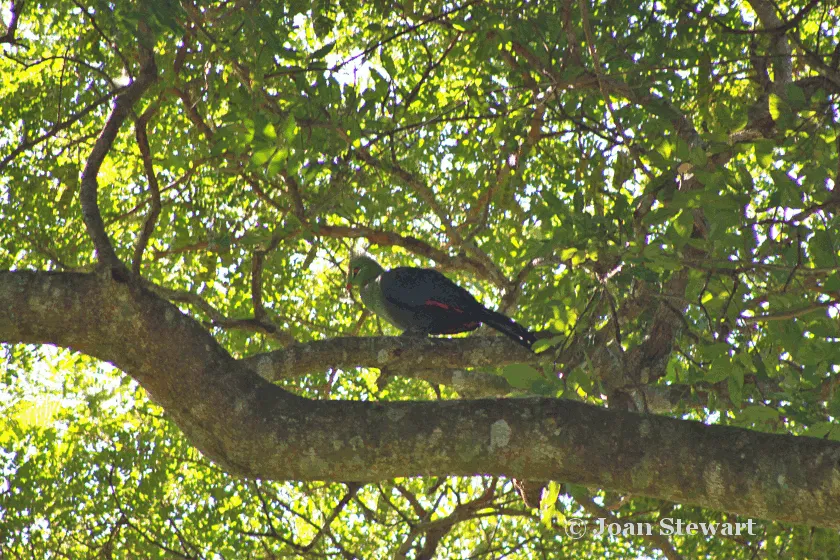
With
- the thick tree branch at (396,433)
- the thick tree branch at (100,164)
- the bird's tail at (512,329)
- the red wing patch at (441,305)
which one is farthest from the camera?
the red wing patch at (441,305)

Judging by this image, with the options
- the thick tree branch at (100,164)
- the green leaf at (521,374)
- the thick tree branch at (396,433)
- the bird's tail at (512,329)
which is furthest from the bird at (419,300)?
the thick tree branch at (396,433)

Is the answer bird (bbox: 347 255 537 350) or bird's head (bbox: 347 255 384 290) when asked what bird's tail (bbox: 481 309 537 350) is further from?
bird's head (bbox: 347 255 384 290)

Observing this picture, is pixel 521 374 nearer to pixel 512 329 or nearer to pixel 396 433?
pixel 396 433

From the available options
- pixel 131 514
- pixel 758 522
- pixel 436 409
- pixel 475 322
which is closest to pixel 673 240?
pixel 436 409

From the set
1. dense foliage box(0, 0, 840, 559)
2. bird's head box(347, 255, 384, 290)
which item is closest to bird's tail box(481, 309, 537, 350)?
dense foliage box(0, 0, 840, 559)

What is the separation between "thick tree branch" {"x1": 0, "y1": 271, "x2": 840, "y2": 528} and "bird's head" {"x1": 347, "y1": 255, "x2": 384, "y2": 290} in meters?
3.42

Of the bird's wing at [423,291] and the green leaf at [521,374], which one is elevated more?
the bird's wing at [423,291]

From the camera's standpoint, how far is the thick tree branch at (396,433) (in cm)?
223

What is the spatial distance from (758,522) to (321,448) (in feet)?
13.7

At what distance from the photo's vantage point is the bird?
5.32 meters

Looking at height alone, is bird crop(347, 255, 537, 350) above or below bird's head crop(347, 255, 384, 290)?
below

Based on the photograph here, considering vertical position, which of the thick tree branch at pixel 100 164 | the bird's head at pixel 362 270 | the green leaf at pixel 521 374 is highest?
the bird's head at pixel 362 270

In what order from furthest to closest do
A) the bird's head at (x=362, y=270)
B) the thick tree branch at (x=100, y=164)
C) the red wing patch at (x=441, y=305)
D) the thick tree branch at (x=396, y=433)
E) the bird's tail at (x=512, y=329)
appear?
the bird's head at (x=362, y=270) < the red wing patch at (x=441, y=305) < the bird's tail at (x=512, y=329) < the thick tree branch at (x=100, y=164) < the thick tree branch at (x=396, y=433)

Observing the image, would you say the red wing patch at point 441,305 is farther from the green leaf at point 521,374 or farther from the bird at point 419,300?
the green leaf at point 521,374
